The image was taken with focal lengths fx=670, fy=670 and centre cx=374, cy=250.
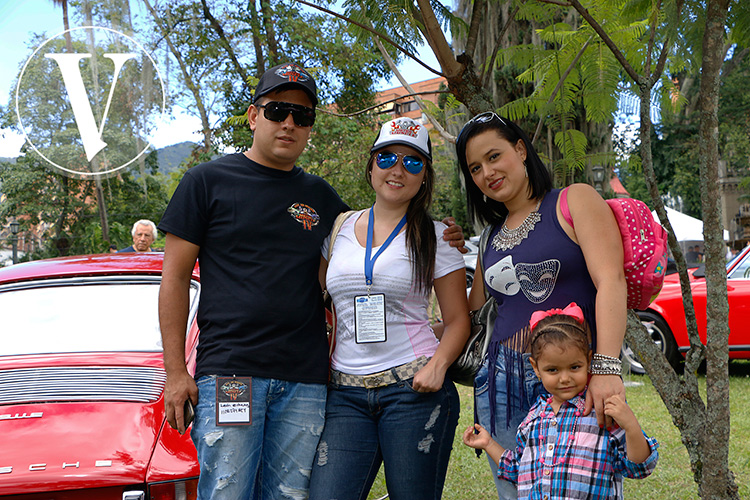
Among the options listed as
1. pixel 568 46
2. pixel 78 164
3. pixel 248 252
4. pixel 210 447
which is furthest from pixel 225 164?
pixel 78 164

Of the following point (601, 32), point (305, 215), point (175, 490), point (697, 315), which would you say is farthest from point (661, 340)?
point (175, 490)

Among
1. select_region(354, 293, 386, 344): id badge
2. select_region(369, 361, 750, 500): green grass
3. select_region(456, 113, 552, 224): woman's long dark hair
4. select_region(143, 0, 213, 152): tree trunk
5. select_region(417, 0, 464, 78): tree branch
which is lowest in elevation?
select_region(369, 361, 750, 500): green grass

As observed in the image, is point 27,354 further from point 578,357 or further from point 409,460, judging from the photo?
point 578,357

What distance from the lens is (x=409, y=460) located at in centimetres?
252

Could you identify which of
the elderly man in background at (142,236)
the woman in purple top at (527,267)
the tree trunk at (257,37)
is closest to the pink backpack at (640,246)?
the woman in purple top at (527,267)

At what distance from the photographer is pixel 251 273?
250 cm

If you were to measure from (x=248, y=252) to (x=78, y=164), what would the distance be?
100ft

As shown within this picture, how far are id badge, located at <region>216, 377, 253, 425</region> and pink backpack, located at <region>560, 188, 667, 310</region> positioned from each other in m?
1.30

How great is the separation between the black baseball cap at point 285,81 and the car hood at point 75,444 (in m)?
1.34

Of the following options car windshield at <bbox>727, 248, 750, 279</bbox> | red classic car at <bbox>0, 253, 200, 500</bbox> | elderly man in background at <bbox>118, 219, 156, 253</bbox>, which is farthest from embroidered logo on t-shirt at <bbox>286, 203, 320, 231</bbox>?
car windshield at <bbox>727, 248, 750, 279</bbox>

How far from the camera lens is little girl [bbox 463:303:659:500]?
2.18 meters

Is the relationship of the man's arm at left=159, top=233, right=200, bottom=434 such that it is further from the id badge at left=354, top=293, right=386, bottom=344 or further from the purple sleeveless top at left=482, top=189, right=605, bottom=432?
the purple sleeveless top at left=482, top=189, right=605, bottom=432

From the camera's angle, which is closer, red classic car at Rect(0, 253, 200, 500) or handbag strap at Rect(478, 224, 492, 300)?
red classic car at Rect(0, 253, 200, 500)

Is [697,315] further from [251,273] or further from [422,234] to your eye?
[251,273]
